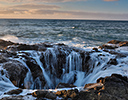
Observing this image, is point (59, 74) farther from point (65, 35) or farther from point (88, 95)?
point (65, 35)

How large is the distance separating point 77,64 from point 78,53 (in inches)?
31.9

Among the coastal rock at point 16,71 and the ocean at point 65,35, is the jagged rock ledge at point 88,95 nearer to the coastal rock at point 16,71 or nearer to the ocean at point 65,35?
the coastal rock at point 16,71

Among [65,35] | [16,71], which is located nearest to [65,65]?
[16,71]

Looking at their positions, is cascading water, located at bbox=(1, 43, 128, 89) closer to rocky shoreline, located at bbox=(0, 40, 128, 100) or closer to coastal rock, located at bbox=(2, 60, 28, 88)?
rocky shoreline, located at bbox=(0, 40, 128, 100)

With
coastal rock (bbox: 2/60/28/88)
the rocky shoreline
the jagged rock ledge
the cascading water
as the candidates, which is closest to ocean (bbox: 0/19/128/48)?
the cascading water

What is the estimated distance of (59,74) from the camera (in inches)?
293

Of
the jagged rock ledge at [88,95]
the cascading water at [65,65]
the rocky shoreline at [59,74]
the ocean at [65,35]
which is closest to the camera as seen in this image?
the jagged rock ledge at [88,95]

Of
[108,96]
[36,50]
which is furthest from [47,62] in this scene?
[108,96]

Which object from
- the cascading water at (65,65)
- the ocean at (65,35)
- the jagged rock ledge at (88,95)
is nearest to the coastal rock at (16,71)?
the cascading water at (65,65)

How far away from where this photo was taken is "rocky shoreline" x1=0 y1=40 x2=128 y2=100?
343 cm

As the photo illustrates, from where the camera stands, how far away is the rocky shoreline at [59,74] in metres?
3.43

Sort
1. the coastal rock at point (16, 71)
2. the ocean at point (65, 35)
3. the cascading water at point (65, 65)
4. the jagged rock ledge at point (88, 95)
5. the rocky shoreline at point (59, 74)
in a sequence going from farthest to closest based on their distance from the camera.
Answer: the ocean at point (65, 35) < the cascading water at point (65, 65) < the coastal rock at point (16, 71) < the rocky shoreline at point (59, 74) < the jagged rock ledge at point (88, 95)

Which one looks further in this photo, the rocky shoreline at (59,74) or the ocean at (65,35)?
the ocean at (65,35)

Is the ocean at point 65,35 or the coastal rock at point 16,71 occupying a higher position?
the ocean at point 65,35
